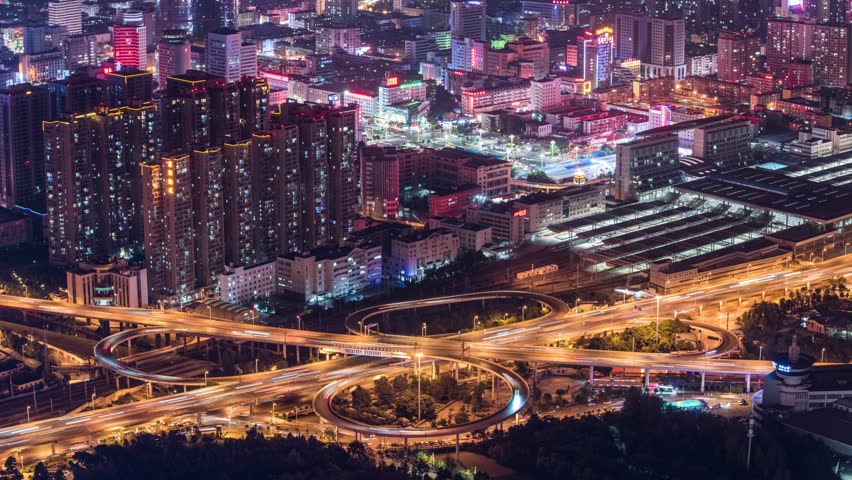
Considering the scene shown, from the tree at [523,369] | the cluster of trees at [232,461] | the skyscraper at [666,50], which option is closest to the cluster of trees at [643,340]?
the tree at [523,369]

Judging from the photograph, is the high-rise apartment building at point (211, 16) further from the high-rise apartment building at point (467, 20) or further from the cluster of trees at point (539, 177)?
the cluster of trees at point (539, 177)

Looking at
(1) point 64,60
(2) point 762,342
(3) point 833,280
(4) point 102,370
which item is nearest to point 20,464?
(4) point 102,370

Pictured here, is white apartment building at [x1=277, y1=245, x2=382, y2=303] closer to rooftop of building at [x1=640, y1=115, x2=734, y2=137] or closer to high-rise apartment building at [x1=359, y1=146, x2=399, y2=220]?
high-rise apartment building at [x1=359, y1=146, x2=399, y2=220]

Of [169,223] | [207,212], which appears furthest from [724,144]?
[169,223]

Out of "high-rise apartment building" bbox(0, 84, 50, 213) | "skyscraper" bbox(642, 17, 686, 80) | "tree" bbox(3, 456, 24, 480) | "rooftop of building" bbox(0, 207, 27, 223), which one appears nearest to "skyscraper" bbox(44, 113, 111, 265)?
"rooftop of building" bbox(0, 207, 27, 223)

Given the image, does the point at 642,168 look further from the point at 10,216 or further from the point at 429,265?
the point at 10,216
